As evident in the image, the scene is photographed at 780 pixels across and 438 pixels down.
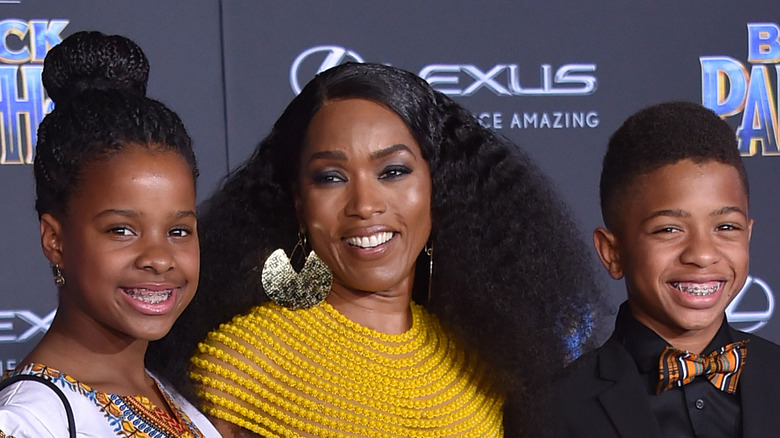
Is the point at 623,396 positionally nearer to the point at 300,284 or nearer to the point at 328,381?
the point at 328,381

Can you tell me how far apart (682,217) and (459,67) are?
4.83 ft

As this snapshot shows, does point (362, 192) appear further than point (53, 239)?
Yes

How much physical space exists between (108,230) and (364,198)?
655mm

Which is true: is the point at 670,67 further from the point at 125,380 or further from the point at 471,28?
the point at 125,380

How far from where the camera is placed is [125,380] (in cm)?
202

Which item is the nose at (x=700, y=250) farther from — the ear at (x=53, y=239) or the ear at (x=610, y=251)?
the ear at (x=53, y=239)

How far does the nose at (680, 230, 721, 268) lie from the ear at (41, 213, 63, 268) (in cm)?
132

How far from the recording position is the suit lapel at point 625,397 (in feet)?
7.93

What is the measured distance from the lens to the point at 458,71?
3.80 metres

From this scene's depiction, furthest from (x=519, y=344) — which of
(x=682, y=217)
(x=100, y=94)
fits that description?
(x=100, y=94)

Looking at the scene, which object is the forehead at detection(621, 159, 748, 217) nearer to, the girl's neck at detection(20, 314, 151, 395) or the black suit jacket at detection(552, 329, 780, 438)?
the black suit jacket at detection(552, 329, 780, 438)

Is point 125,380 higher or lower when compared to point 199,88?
lower

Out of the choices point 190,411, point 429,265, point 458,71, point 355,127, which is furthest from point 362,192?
point 458,71

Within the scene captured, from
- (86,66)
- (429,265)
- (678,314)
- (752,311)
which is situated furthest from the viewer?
(752,311)
